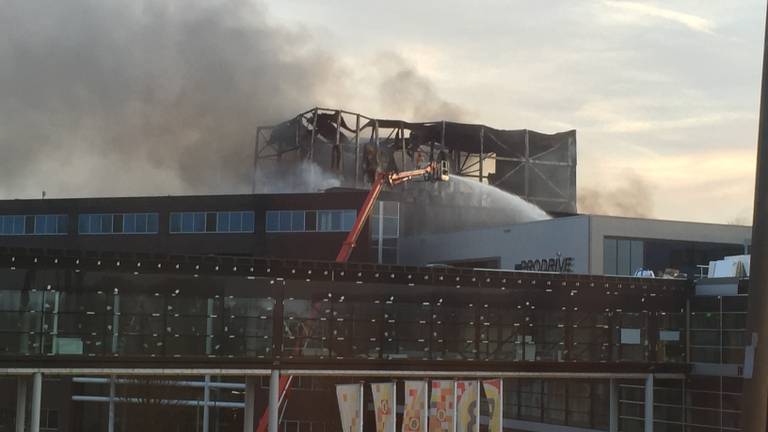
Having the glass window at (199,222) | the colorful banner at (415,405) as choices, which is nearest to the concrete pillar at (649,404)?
the colorful banner at (415,405)

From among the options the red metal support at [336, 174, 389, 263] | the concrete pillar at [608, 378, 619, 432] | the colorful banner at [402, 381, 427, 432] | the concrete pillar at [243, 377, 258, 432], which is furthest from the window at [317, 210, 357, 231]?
the colorful banner at [402, 381, 427, 432]

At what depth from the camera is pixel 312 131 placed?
113375 millimetres

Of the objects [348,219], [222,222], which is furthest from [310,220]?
[222,222]

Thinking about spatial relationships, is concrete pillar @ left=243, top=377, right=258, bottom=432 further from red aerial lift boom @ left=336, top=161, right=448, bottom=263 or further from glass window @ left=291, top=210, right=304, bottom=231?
glass window @ left=291, top=210, right=304, bottom=231

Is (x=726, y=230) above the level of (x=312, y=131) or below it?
below

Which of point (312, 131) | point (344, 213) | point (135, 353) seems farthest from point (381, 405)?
point (312, 131)

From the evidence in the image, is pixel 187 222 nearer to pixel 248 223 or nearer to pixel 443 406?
pixel 248 223

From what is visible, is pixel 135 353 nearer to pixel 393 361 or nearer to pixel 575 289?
pixel 393 361

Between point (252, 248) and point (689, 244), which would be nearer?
point (689, 244)

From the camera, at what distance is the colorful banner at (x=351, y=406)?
1743 inches

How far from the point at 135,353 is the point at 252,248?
59.9m

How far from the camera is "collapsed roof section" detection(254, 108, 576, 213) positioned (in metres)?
114

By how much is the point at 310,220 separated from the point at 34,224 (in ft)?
99.8

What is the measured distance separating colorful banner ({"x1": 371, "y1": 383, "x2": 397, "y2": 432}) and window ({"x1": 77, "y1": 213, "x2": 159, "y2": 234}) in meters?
67.0
